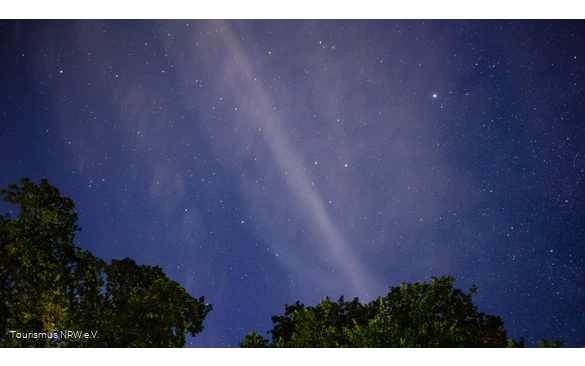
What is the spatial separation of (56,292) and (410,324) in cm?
1759

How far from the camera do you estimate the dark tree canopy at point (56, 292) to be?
47.4 feet

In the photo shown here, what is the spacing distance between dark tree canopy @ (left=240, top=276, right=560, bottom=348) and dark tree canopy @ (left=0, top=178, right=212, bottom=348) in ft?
20.2

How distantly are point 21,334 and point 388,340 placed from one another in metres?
16.1

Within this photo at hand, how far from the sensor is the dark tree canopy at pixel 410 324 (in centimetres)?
1770

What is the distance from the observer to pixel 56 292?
14.8m

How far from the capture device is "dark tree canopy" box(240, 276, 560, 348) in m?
17.7

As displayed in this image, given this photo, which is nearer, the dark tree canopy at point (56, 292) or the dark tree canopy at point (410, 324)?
the dark tree canopy at point (56, 292)

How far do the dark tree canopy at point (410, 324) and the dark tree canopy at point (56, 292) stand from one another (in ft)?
20.2

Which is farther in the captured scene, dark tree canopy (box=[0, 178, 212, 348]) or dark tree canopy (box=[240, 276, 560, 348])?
dark tree canopy (box=[240, 276, 560, 348])
